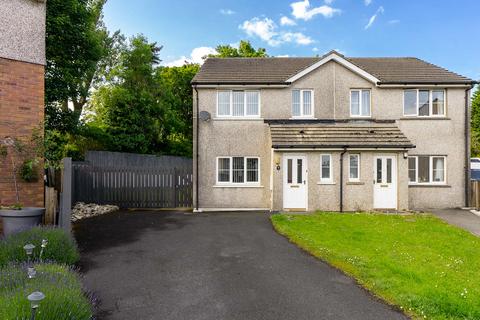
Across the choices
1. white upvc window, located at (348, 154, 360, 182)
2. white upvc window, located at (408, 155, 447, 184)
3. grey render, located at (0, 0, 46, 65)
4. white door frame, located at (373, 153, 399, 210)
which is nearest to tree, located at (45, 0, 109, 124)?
grey render, located at (0, 0, 46, 65)

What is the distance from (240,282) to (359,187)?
9.42 metres

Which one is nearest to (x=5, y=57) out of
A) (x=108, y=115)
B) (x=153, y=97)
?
(x=108, y=115)

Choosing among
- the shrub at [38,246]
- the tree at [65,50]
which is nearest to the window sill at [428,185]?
the shrub at [38,246]

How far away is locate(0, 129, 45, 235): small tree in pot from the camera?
713 cm

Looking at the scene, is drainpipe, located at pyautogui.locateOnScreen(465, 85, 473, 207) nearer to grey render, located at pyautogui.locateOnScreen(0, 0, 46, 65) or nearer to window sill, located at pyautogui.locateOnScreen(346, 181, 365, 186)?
window sill, located at pyautogui.locateOnScreen(346, 181, 365, 186)

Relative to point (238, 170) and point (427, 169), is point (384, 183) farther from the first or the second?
point (238, 170)

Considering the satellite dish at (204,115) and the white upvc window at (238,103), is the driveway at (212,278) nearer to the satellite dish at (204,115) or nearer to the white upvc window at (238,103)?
the satellite dish at (204,115)

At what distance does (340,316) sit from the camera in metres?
4.47

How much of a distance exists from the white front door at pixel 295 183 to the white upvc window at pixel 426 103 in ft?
20.1

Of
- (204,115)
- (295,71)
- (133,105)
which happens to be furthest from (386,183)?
(133,105)

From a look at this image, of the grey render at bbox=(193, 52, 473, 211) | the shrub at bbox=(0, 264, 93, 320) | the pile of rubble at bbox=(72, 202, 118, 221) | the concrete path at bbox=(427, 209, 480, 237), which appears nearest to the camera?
the shrub at bbox=(0, 264, 93, 320)

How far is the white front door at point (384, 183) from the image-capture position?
1348 cm

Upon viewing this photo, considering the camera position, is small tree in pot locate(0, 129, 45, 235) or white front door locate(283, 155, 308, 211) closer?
small tree in pot locate(0, 129, 45, 235)

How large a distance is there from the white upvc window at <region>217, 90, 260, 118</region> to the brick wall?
784 cm
